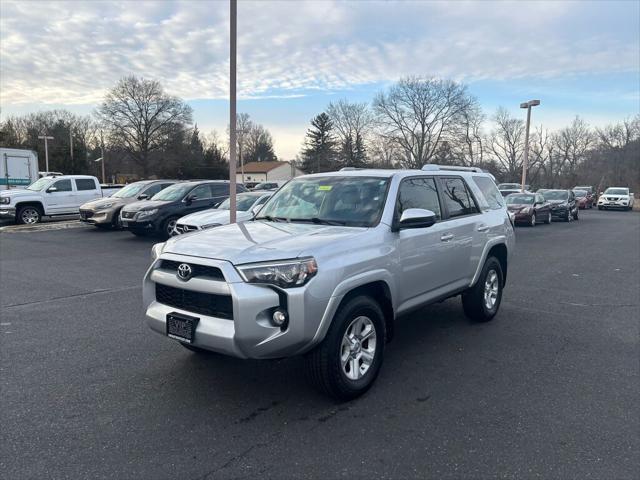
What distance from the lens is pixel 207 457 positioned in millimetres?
3078

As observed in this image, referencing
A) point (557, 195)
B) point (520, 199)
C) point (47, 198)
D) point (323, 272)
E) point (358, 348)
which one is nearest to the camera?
point (323, 272)

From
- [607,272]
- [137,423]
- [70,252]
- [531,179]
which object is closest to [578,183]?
[531,179]

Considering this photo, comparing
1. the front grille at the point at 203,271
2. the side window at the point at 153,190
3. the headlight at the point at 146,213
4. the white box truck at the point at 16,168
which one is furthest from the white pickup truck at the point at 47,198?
the front grille at the point at 203,271

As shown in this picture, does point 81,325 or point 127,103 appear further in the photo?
point 127,103

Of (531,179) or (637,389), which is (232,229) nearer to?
(637,389)

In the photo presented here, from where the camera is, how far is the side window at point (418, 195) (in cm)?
478

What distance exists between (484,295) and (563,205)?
2172cm

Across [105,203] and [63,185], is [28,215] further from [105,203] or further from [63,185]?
[105,203]

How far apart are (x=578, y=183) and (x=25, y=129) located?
78.8 meters

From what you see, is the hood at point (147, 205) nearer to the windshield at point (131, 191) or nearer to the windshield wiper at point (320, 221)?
the windshield at point (131, 191)

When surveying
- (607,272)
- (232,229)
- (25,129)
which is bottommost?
(607,272)

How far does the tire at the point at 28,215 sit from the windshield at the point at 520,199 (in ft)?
64.3

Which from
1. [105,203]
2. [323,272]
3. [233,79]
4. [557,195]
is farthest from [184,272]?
[557,195]

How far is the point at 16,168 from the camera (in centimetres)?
2373
